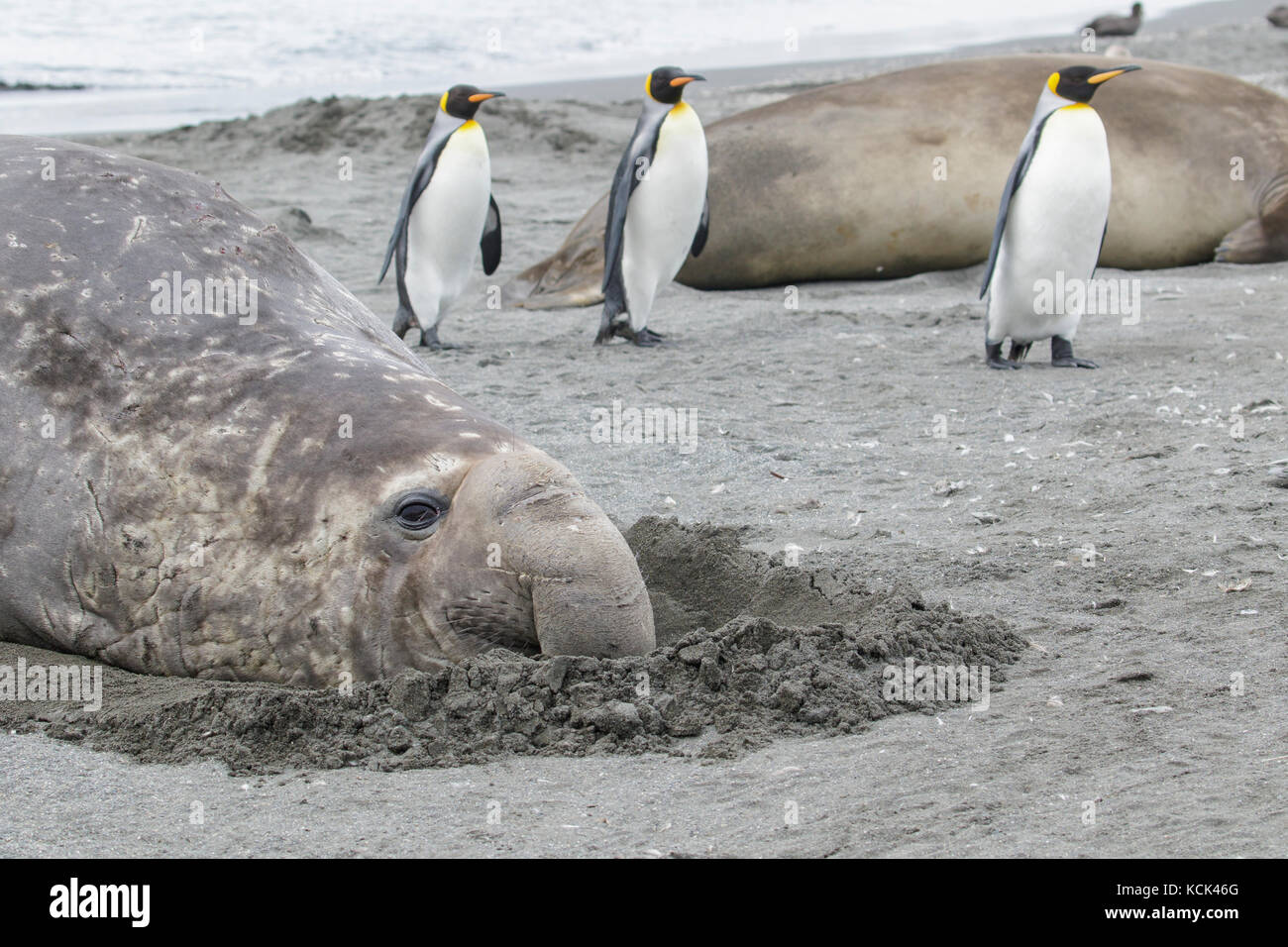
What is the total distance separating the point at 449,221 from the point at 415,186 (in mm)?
256

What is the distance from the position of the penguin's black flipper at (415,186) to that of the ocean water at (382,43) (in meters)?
9.09

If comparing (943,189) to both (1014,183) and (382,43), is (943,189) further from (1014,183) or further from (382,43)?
(382,43)

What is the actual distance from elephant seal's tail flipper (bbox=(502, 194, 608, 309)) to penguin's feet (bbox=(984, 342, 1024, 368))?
2.62 metres

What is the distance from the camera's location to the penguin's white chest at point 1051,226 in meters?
6.86

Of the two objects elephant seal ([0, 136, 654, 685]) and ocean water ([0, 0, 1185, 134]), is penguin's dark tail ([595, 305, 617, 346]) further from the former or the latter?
ocean water ([0, 0, 1185, 134])

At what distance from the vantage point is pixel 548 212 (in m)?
11.0

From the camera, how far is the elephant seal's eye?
3.14 metres

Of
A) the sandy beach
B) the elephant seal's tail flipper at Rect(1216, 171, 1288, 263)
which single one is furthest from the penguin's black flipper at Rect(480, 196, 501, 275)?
the elephant seal's tail flipper at Rect(1216, 171, 1288, 263)

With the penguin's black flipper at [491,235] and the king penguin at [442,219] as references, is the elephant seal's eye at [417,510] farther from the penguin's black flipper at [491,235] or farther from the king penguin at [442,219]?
the penguin's black flipper at [491,235]

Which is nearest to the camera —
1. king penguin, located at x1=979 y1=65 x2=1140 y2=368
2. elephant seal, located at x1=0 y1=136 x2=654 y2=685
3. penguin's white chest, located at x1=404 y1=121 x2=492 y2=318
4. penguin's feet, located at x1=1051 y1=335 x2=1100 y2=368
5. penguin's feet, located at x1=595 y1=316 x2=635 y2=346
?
elephant seal, located at x1=0 y1=136 x2=654 y2=685

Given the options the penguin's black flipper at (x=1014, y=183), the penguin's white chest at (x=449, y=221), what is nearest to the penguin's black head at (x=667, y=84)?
the penguin's white chest at (x=449, y=221)

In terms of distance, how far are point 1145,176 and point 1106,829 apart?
283 inches

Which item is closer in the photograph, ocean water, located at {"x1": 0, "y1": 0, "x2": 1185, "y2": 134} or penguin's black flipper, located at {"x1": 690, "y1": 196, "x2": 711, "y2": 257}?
penguin's black flipper, located at {"x1": 690, "y1": 196, "x2": 711, "y2": 257}

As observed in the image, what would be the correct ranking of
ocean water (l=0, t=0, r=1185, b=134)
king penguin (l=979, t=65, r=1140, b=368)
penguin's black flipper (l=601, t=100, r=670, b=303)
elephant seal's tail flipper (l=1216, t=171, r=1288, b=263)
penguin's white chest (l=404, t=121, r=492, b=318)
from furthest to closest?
ocean water (l=0, t=0, r=1185, b=134) < elephant seal's tail flipper (l=1216, t=171, r=1288, b=263) < penguin's black flipper (l=601, t=100, r=670, b=303) < penguin's white chest (l=404, t=121, r=492, b=318) < king penguin (l=979, t=65, r=1140, b=368)
